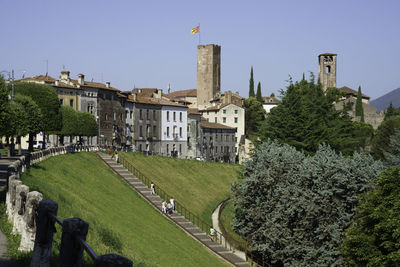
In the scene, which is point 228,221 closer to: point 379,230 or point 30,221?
point 379,230

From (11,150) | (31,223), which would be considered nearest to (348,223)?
(31,223)

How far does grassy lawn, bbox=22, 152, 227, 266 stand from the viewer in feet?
93.5

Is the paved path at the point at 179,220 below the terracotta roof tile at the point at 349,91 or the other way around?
below

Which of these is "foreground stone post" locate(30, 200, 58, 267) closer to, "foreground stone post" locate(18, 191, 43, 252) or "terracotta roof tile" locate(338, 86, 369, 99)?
"foreground stone post" locate(18, 191, 43, 252)

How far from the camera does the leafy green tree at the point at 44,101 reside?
62469 mm

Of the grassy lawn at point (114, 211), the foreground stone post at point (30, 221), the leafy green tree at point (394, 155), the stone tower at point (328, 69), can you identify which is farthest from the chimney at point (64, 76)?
the stone tower at point (328, 69)

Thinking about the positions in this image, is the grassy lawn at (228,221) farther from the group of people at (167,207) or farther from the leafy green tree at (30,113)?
the leafy green tree at (30,113)

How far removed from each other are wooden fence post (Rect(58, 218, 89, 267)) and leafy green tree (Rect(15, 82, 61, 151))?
55.9 m

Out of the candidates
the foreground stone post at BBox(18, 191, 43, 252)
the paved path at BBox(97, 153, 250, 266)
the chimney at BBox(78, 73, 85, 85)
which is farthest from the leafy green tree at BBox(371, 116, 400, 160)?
the foreground stone post at BBox(18, 191, 43, 252)

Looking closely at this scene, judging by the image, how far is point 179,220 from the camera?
48719 millimetres

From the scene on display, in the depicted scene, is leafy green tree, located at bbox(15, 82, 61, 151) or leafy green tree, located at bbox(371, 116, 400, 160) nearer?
leafy green tree, located at bbox(15, 82, 61, 151)

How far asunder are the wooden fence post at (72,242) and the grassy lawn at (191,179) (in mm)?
46319

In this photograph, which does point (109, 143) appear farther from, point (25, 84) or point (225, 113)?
point (225, 113)

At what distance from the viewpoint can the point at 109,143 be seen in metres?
88.7
